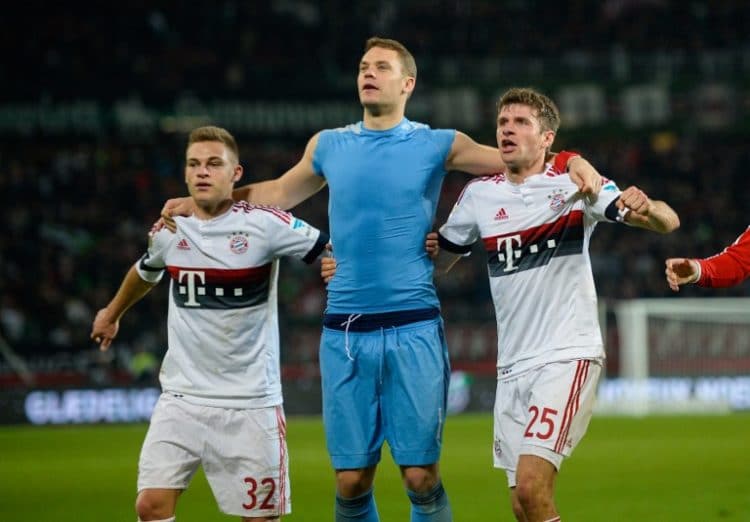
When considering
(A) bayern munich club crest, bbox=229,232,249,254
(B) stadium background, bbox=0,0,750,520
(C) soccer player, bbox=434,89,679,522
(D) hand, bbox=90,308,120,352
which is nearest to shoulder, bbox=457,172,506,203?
(C) soccer player, bbox=434,89,679,522

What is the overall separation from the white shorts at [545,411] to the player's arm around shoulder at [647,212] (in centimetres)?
69

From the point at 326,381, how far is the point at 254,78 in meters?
21.4

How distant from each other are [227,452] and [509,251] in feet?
5.30

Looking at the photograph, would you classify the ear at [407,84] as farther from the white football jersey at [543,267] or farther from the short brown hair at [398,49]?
the white football jersey at [543,267]

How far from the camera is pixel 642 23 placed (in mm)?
28531

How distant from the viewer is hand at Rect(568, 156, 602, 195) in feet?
18.0

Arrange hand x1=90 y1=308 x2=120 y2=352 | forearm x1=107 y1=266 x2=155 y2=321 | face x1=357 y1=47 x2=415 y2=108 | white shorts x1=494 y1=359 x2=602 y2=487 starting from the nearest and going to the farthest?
white shorts x1=494 y1=359 x2=602 y2=487, face x1=357 y1=47 x2=415 y2=108, forearm x1=107 y1=266 x2=155 y2=321, hand x1=90 y1=308 x2=120 y2=352

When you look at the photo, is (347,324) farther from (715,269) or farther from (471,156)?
(715,269)

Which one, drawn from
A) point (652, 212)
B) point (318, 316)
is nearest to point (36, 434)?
point (318, 316)

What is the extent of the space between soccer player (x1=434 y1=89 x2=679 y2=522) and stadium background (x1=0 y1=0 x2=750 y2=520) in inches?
619

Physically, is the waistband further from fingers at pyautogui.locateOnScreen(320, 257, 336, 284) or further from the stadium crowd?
the stadium crowd

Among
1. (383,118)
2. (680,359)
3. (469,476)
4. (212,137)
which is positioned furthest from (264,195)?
(680,359)

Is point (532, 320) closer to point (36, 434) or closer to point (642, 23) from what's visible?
point (36, 434)

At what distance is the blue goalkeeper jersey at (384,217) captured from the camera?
19.0 feet
